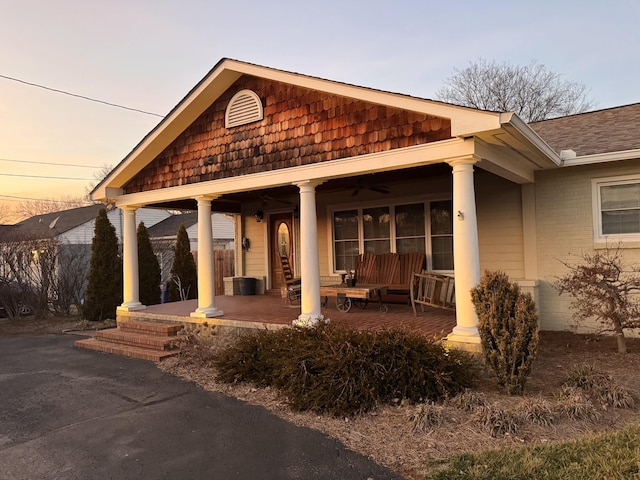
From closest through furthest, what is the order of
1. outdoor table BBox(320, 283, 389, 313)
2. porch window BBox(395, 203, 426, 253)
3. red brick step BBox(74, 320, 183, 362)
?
red brick step BBox(74, 320, 183, 362) → outdoor table BBox(320, 283, 389, 313) → porch window BBox(395, 203, 426, 253)

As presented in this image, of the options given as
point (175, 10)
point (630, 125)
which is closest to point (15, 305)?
point (175, 10)

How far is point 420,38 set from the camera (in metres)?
12.4

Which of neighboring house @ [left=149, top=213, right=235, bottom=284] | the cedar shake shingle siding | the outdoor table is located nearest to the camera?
the cedar shake shingle siding

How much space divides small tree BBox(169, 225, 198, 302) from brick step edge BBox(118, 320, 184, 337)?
474 cm

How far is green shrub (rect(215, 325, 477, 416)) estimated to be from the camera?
4441 mm

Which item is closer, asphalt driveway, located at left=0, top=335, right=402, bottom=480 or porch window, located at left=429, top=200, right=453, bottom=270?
asphalt driveway, located at left=0, top=335, right=402, bottom=480

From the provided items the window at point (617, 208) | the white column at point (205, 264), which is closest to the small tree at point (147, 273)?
the white column at point (205, 264)

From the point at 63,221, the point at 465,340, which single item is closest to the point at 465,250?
the point at 465,340

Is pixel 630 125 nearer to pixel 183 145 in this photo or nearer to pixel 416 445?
pixel 416 445

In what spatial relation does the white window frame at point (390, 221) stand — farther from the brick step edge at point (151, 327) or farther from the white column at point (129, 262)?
the white column at point (129, 262)

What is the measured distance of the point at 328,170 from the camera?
21.7ft

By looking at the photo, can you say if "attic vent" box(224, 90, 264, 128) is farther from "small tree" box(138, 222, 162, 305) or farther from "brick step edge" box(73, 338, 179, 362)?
"small tree" box(138, 222, 162, 305)

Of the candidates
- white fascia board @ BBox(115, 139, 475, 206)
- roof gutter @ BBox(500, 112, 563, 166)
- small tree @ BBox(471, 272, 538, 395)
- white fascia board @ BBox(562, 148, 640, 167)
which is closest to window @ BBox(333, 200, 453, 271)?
white fascia board @ BBox(562, 148, 640, 167)

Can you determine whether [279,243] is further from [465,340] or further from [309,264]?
[465,340]
